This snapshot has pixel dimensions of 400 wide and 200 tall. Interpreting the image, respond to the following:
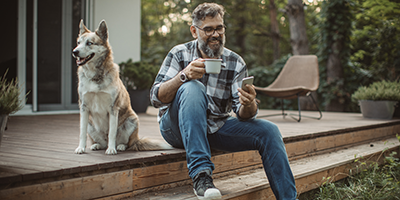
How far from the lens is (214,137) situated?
6.73 ft

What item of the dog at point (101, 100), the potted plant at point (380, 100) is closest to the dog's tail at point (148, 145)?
the dog at point (101, 100)

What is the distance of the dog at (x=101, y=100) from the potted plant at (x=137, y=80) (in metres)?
2.96

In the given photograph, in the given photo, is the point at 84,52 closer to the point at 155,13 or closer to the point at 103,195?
the point at 103,195

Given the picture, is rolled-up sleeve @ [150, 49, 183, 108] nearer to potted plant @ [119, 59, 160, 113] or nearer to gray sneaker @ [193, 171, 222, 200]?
gray sneaker @ [193, 171, 222, 200]

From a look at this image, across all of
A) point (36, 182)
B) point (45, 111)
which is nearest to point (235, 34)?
point (45, 111)

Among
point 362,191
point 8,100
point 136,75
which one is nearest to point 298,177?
point 362,191

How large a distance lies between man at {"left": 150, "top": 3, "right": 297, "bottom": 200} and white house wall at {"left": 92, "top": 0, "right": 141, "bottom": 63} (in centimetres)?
375

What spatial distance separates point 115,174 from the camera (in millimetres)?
1681

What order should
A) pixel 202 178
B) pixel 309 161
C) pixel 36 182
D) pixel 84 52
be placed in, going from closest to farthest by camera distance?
pixel 36 182 < pixel 202 178 < pixel 84 52 < pixel 309 161

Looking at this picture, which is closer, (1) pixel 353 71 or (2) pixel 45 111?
(2) pixel 45 111

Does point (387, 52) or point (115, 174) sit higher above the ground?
point (387, 52)

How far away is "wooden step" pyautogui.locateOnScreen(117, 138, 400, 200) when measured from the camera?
71.4 inches

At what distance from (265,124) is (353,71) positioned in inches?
232

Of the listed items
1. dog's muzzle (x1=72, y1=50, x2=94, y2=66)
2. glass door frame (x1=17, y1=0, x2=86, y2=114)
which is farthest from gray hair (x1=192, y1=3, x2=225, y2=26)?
glass door frame (x1=17, y1=0, x2=86, y2=114)
